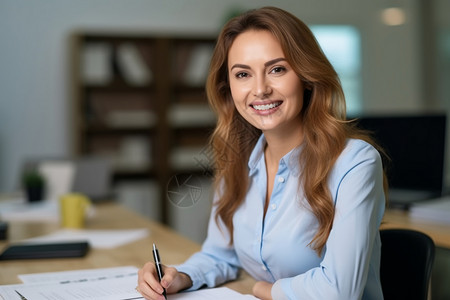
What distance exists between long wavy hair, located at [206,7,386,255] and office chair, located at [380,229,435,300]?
12.1 inches

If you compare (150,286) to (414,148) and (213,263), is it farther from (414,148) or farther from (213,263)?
(414,148)

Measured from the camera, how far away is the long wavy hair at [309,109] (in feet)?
4.06

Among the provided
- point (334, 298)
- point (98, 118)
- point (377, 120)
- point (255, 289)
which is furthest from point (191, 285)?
point (98, 118)

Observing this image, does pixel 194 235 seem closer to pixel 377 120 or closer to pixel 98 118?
pixel 98 118

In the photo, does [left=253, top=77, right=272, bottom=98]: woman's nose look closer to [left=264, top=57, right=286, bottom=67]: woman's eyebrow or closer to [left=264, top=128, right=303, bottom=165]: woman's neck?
[left=264, top=57, right=286, bottom=67]: woman's eyebrow

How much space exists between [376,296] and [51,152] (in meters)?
3.93

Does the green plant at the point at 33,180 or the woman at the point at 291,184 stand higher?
the woman at the point at 291,184

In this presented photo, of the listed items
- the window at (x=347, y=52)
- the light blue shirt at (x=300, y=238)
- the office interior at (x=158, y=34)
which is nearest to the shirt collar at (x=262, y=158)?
the light blue shirt at (x=300, y=238)

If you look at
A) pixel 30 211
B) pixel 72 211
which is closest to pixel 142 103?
pixel 30 211

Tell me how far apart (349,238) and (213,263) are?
44 centimetres

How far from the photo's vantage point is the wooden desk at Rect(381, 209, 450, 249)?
188 cm

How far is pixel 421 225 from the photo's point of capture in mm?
2039

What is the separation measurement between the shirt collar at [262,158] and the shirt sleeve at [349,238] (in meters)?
0.16

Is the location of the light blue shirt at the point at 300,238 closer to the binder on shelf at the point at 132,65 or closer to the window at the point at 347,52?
the binder on shelf at the point at 132,65
